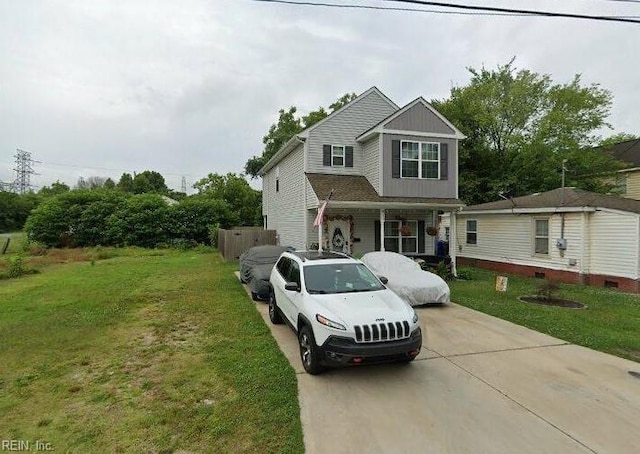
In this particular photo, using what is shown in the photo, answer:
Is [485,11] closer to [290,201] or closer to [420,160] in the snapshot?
[420,160]

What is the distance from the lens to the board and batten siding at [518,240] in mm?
13273

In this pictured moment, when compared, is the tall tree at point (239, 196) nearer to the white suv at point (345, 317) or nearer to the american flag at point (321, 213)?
the american flag at point (321, 213)

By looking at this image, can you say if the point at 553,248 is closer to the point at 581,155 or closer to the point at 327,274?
the point at 581,155

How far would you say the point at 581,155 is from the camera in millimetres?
20750

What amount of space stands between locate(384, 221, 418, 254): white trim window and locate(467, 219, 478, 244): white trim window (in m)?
3.48

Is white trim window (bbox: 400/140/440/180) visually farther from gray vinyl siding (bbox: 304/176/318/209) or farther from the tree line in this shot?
the tree line

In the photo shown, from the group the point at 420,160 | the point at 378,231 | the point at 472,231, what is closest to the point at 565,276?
the point at 472,231

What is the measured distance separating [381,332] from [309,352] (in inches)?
41.5

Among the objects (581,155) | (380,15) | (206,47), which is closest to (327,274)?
(380,15)

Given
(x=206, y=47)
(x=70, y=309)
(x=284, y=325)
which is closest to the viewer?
(x=284, y=325)

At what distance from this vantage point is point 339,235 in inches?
627

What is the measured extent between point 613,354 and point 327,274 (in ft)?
15.4

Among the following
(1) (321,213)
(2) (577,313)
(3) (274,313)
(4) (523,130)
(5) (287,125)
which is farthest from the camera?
(5) (287,125)

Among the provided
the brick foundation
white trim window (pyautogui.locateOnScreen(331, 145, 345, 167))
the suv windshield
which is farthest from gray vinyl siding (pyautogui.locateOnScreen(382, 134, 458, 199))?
the suv windshield
